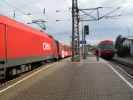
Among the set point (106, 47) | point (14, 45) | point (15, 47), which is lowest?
point (15, 47)

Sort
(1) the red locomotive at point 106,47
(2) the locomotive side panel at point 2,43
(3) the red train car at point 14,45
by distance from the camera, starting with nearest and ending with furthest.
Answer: (2) the locomotive side panel at point 2,43 < (3) the red train car at point 14,45 < (1) the red locomotive at point 106,47

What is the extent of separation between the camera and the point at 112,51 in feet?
218

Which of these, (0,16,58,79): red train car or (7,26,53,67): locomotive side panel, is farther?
(7,26,53,67): locomotive side panel

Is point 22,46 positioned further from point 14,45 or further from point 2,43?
point 2,43

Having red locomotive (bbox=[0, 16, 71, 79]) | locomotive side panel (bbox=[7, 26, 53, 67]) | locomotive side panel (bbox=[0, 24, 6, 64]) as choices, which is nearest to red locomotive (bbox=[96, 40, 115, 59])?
locomotive side panel (bbox=[7, 26, 53, 67])

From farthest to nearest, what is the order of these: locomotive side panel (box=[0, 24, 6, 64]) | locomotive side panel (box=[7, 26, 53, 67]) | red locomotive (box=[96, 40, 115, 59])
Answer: red locomotive (box=[96, 40, 115, 59]), locomotive side panel (box=[7, 26, 53, 67]), locomotive side panel (box=[0, 24, 6, 64])

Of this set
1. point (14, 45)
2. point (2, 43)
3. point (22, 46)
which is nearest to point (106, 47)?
point (22, 46)

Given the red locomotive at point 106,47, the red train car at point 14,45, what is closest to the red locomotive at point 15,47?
the red train car at point 14,45

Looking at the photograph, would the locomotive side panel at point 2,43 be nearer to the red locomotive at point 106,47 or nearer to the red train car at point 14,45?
the red train car at point 14,45

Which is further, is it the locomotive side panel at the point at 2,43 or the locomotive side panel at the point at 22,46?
the locomotive side panel at the point at 22,46

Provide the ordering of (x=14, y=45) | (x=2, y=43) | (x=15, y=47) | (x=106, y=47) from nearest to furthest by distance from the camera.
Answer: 1. (x=2, y=43)
2. (x=14, y=45)
3. (x=15, y=47)
4. (x=106, y=47)

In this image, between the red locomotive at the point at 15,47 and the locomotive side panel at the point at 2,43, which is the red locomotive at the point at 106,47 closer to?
the red locomotive at the point at 15,47

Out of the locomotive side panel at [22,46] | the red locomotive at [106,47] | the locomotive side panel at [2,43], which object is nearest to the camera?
the locomotive side panel at [2,43]

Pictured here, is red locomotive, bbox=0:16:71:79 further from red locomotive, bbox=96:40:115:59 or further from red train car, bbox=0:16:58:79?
red locomotive, bbox=96:40:115:59
